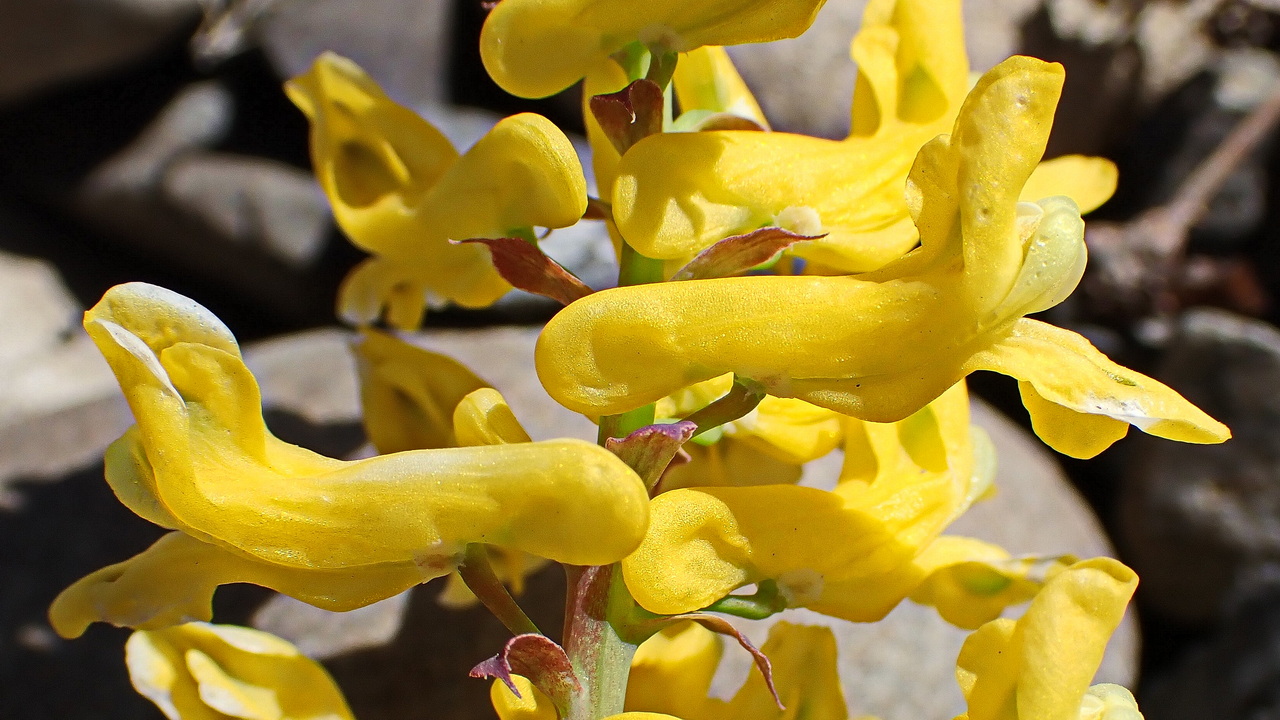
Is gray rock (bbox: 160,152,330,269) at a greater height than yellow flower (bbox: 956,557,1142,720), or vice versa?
yellow flower (bbox: 956,557,1142,720)

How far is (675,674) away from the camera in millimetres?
703

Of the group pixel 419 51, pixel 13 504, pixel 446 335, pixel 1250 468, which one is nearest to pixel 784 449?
pixel 446 335

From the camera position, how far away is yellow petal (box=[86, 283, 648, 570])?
491mm

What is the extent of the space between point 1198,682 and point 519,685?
1.22 m

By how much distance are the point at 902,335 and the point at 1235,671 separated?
3.93 feet

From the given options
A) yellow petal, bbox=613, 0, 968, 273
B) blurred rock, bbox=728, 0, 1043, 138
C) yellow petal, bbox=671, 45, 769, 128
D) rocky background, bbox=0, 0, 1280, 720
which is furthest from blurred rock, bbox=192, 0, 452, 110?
yellow petal, bbox=613, 0, 968, 273

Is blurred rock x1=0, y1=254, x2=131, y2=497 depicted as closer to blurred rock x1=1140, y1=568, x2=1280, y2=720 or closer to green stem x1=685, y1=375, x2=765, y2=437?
green stem x1=685, y1=375, x2=765, y2=437

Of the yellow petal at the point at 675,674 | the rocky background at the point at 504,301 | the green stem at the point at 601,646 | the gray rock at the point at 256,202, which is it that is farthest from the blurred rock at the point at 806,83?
the green stem at the point at 601,646

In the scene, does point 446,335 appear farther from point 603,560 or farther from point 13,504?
point 603,560

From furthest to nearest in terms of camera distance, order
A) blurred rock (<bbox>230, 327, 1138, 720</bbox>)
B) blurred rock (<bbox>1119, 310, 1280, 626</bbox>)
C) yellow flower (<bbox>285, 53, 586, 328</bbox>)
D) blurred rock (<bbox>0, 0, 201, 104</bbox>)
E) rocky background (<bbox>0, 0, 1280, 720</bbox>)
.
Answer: blurred rock (<bbox>0, 0, 201, 104</bbox>), blurred rock (<bbox>1119, 310, 1280, 626</bbox>), rocky background (<bbox>0, 0, 1280, 720</bbox>), blurred rock (<bbox>230, 327, 1138, 720</bbox>), yellow flower (<bbox>285, 53, 586, 328</bbox>)

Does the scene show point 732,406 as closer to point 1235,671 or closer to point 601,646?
point 601,646

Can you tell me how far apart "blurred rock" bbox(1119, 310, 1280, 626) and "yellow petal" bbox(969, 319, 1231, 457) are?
1.30 meters

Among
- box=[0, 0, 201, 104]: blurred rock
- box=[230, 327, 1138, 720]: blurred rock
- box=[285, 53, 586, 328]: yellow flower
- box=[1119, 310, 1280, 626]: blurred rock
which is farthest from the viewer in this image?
box=[0, 0, 201, 104]: blurred rock

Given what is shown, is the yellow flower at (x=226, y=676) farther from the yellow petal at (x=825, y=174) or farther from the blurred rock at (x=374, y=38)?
the blurred rock at (x=374, y=38)
